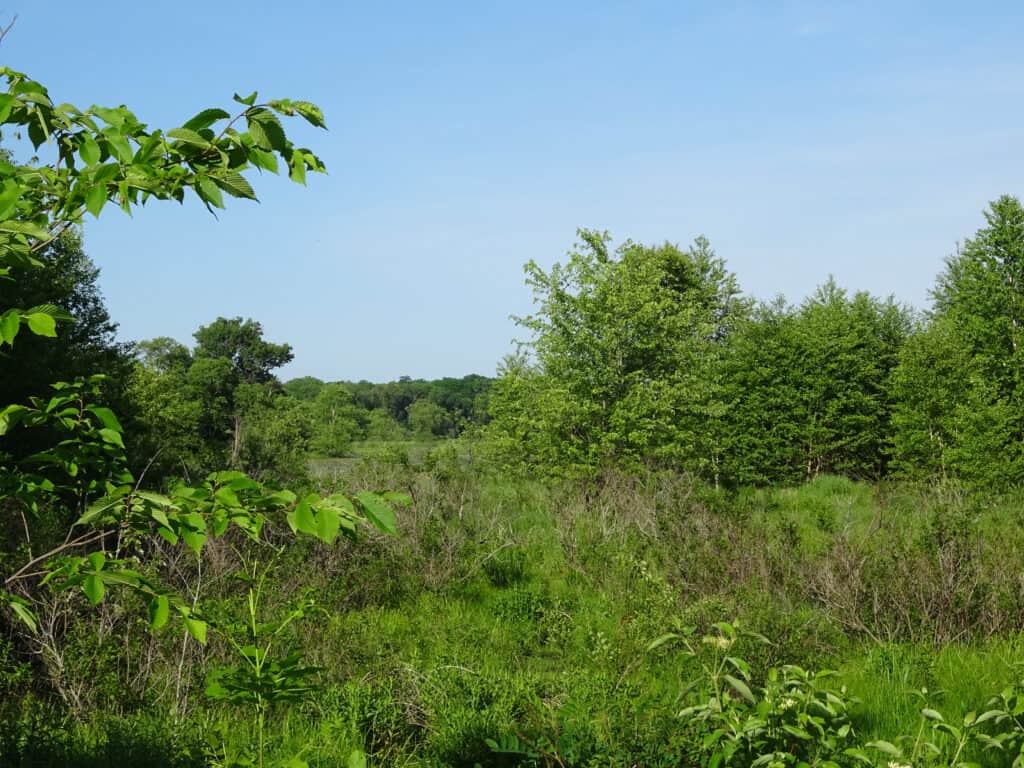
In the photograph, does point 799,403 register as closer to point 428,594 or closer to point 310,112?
point 428,594

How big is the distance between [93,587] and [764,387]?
24.1 metres

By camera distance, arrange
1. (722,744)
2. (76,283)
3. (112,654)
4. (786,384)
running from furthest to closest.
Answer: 1. (786,384)
2. (76,283)
3. (112,654)
4. (722,744)

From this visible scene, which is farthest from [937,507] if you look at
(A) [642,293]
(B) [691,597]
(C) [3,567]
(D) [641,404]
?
(A) [642,293]

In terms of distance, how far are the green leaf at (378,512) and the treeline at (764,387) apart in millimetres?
14418

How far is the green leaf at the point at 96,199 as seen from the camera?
88.3 inches

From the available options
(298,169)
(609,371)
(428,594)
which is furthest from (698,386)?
(298,169)

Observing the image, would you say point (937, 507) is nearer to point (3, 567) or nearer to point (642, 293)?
point (3, 567)

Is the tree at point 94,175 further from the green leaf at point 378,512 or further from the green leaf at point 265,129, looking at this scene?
the green leaf at point 378,512

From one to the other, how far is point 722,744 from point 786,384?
22.4 meters

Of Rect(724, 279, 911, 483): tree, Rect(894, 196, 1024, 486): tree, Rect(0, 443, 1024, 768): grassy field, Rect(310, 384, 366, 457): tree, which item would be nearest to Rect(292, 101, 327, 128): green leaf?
Rect(0, 443, 1024, 768): grassy field

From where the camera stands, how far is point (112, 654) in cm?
518

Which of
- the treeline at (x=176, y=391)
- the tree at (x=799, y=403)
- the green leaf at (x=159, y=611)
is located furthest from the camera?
the tree at (x=799, y=403)

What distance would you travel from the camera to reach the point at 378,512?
6.91 ft

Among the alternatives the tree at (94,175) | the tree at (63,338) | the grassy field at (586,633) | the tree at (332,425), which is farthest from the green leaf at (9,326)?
the tree at (332,425)
